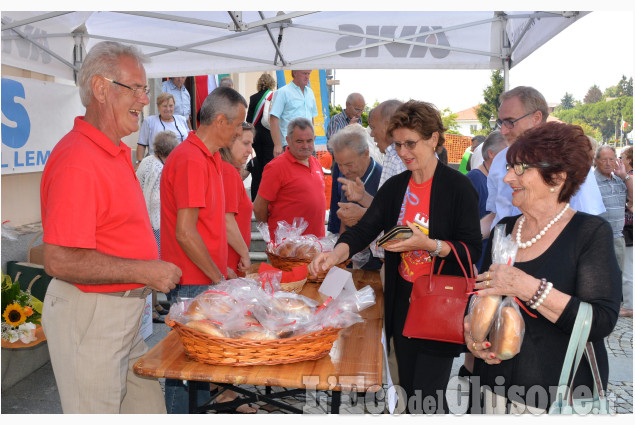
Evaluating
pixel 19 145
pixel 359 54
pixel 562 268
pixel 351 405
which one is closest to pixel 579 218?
pixel 562 268

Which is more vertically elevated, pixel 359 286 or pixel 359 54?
pixel 359 54

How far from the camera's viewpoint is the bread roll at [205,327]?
196 cm

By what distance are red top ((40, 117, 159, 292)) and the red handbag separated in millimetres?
1225

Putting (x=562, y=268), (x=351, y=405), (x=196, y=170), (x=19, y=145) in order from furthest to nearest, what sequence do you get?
(x=19, y=145) → (x=351, y=405) → (x=196, y=170) → (x=562, y=268)

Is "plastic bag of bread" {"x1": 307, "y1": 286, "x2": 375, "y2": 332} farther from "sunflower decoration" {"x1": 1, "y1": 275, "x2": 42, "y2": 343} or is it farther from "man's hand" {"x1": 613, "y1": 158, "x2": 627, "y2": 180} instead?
"man's hand" {"x1": 613, "y1": 158, "x2": 627, "y2": 180}

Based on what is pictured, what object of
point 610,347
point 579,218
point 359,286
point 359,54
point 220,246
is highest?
point 359,54

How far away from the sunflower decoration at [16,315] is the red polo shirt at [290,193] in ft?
6.44

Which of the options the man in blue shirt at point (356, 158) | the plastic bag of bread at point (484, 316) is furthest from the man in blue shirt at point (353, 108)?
the plastic bag of bread at point (484, 316)

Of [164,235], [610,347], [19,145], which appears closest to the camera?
[164,235]

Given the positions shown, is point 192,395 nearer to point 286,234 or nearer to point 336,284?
point 336,284

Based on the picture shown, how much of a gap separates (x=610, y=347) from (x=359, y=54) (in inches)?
157

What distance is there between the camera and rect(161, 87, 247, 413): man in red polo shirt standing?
112 inches

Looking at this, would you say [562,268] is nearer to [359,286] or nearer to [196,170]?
[359,286]

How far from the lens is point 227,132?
312 cm
